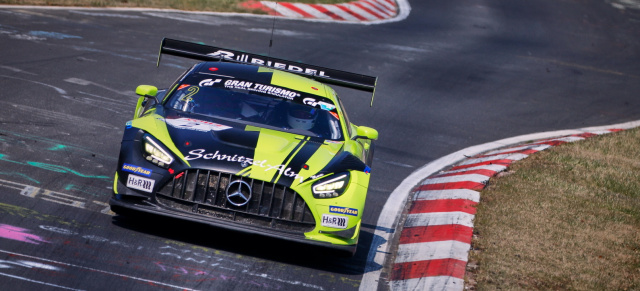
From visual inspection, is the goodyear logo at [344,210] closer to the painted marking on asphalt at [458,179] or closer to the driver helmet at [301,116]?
the driver helmet at [301,116]

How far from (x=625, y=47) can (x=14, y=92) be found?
59.2 ft

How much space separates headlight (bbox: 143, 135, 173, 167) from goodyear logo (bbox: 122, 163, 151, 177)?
0.10 m

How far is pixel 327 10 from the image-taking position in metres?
23.3

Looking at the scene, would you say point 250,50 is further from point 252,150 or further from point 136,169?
point 136,169

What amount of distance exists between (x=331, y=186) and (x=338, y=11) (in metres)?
17.2

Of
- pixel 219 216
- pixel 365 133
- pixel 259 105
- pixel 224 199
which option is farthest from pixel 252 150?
pixel 365 133

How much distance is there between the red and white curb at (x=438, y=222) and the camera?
6.86m

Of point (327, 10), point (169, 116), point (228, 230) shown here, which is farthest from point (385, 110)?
point (327, 10)

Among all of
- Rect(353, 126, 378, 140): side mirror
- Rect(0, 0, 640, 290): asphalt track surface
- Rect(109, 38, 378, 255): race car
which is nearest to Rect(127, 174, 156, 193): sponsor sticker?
Rect(109, 38, 378, 255): race car

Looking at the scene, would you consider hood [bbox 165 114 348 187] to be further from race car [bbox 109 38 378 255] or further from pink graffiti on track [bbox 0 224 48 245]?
pink graffiti on track [bbox 0 224 48 245]

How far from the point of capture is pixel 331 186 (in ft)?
22.0

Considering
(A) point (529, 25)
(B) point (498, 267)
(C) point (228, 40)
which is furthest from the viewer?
(A) point (529, 25)

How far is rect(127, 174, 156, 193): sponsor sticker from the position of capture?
639 centimetres

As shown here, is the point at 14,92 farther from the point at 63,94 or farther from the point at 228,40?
the point at 228,40
